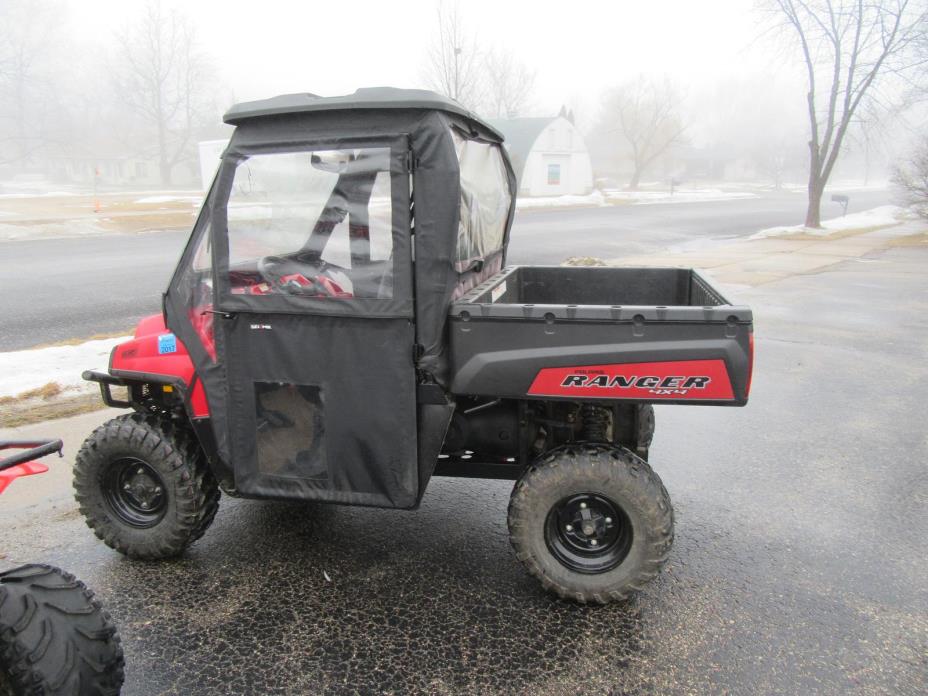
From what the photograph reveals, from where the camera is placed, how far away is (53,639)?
2.10 m

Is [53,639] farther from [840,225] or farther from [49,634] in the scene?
[840,225]

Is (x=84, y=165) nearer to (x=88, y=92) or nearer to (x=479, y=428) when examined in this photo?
(x=88, y=92)

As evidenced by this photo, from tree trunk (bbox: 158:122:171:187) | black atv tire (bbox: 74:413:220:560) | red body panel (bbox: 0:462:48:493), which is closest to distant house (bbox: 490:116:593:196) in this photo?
tree trunk (bbox: 158:122:171:187)

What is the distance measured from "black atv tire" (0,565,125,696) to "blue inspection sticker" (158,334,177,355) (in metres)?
1.29

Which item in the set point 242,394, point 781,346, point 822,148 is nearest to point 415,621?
point 242,394

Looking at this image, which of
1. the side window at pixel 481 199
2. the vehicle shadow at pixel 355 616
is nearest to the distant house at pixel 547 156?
the side window at pixel 481 199

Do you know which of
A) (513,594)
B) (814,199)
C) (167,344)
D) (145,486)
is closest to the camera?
(513,594)

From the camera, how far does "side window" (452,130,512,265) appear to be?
129 inches

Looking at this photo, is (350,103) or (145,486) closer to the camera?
(350,103)

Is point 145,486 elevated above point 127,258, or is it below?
below

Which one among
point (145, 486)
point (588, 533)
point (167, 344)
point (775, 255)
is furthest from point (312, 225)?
point (775, 255)

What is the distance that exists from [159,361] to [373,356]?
3.70 ft

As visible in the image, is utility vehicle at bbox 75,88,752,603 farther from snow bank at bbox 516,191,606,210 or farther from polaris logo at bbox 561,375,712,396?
snow bank at bbox 516,191,606,210

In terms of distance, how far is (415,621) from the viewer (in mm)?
3027
